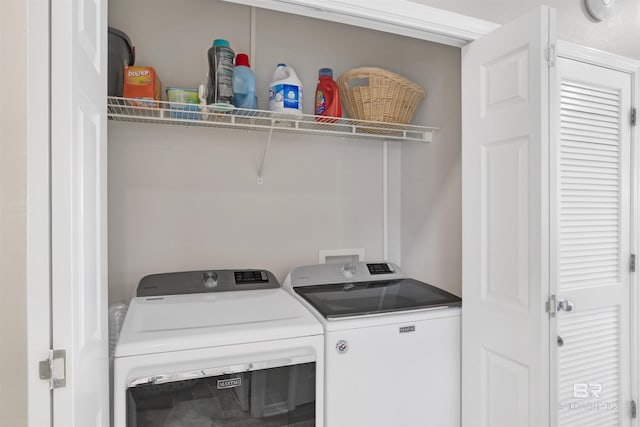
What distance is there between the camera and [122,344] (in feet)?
4.34

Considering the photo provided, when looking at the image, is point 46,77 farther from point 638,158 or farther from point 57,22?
point 638,158

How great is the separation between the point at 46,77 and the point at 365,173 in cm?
201

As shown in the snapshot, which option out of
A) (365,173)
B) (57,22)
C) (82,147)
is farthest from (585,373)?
(57,22)

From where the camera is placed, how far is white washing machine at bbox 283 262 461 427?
5.22 feet

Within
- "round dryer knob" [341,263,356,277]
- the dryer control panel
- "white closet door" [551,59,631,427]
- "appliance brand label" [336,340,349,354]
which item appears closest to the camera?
"appliance brand label" [336,340,349,354]

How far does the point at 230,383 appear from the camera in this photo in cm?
144

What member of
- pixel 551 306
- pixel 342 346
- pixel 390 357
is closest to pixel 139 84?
pixel 342 346

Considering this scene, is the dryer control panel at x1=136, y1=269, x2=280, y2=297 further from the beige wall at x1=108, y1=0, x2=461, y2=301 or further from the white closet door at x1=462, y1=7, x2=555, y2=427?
the white closet door at x1=462, y1=7, x2=555, y2=427

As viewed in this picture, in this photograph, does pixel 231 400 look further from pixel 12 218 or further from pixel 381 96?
pixel 381 96

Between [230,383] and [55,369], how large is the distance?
0.76 m

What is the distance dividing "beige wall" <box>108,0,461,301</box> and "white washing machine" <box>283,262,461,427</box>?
19.2 inches

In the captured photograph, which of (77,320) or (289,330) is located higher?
(77,320)

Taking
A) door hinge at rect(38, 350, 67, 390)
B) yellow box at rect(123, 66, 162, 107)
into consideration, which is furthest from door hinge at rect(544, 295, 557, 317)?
yellow box at rect(123, 66, 162, 107)

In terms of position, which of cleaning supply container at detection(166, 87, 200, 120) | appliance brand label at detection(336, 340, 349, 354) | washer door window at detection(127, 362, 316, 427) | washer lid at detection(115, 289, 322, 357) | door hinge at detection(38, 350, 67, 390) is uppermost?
cleaning supply container at detection(166, 87, 200, 120)
